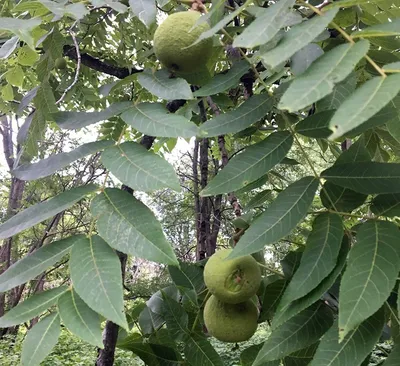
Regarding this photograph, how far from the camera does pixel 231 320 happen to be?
3.56 ft

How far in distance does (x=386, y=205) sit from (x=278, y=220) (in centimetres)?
25

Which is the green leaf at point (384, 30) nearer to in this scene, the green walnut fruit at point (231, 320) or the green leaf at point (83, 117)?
the green leaf at point (83, 117)

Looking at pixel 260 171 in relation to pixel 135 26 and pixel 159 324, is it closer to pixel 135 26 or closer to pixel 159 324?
pixel 159 324

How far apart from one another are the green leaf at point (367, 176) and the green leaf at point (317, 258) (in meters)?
0.08

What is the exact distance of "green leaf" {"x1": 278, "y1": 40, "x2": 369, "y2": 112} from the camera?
58 cm

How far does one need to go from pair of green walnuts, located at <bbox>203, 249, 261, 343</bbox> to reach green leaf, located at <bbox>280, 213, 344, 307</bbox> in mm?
242

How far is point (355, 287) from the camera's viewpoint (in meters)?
0.67

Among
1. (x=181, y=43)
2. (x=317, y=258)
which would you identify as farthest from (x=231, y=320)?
(x=181, y=43)

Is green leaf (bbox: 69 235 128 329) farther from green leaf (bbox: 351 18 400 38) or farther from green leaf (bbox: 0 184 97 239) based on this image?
green leaf (bbox: 351 18 400 38)

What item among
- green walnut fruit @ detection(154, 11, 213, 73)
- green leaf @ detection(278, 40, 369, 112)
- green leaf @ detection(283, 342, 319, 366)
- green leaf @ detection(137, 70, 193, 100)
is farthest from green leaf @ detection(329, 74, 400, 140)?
green leaf @ detection(283, 342, 319, 366)

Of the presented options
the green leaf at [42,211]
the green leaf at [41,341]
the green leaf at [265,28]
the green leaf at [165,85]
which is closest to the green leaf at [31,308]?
the green leaf at [41,341]

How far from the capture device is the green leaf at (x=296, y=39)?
0.66 m

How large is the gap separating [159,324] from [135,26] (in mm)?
1732

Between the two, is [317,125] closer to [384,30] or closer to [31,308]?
Answer: [384,30]
